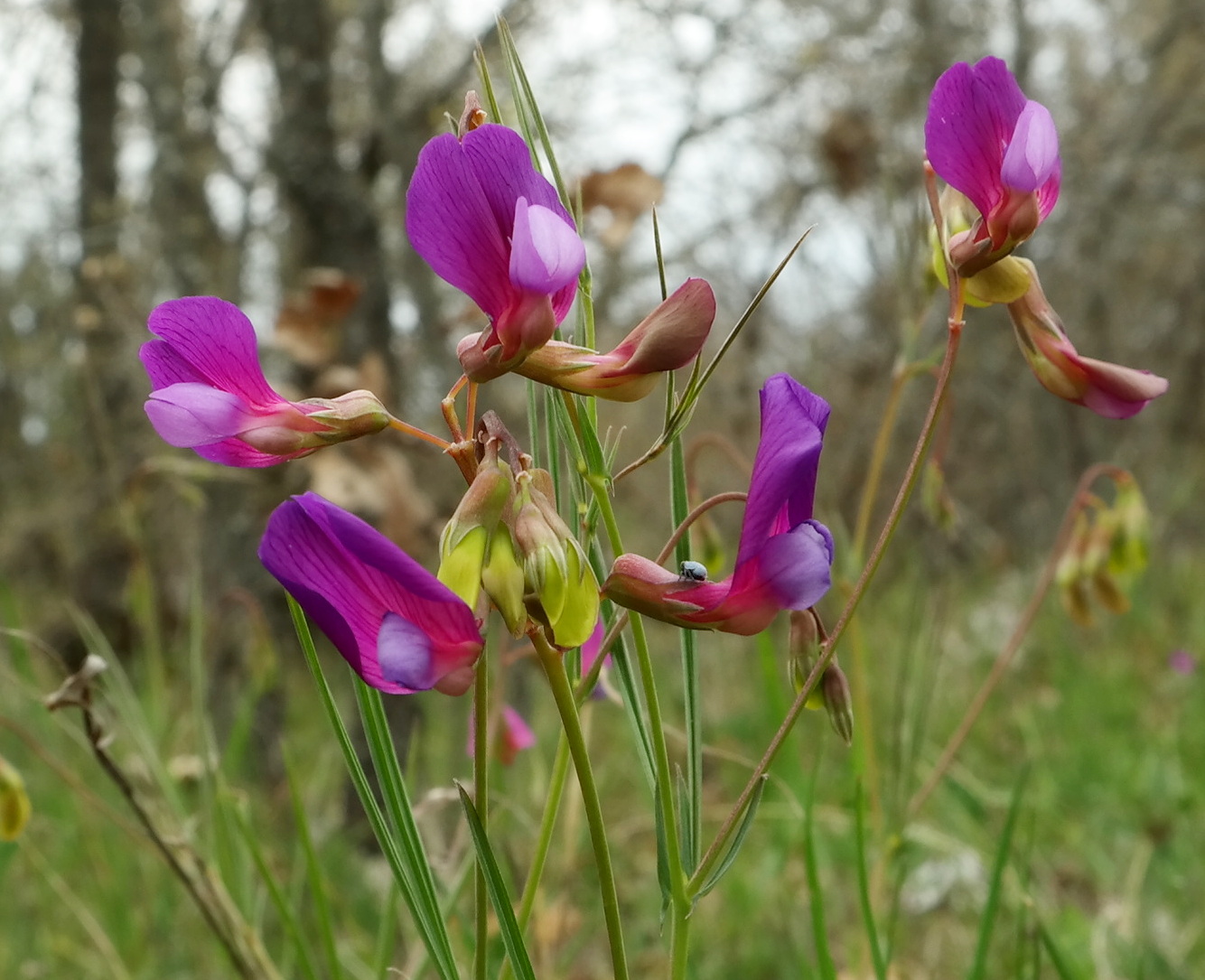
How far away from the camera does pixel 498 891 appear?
58 cm

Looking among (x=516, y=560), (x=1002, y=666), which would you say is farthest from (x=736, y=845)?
(x=1002, y=666)

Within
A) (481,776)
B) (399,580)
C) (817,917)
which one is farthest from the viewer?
(817,917)

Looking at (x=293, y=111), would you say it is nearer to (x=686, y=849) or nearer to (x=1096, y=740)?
(x=686, y=849)

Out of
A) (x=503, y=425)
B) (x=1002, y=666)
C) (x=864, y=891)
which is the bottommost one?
(x=1002, y=666)

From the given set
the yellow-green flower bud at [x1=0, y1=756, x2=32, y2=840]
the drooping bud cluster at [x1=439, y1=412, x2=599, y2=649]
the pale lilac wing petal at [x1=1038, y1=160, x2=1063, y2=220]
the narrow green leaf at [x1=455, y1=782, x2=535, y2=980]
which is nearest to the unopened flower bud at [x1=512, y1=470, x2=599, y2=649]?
the drooping bud cluster at [x1=439, y1=412, x2=599, y2=649]

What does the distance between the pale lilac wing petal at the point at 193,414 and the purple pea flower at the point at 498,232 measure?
5.5 inches

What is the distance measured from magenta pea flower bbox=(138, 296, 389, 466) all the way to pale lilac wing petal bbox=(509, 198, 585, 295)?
122 mm

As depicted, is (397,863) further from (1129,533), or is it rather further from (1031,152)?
(1129,533)

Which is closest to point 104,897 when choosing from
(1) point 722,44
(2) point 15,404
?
(1) point 722,44

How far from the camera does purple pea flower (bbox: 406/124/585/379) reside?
0.54m

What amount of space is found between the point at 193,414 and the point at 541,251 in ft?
0.69

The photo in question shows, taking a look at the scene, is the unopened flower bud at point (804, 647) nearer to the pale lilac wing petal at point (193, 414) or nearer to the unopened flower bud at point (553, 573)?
the unopened flower bud at point (553, 573)

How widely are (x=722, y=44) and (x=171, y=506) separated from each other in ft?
13.7

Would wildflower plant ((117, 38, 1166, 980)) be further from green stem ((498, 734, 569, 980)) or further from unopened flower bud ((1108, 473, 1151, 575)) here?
unopened flower bud ((1108, 473, 1151, 575))
